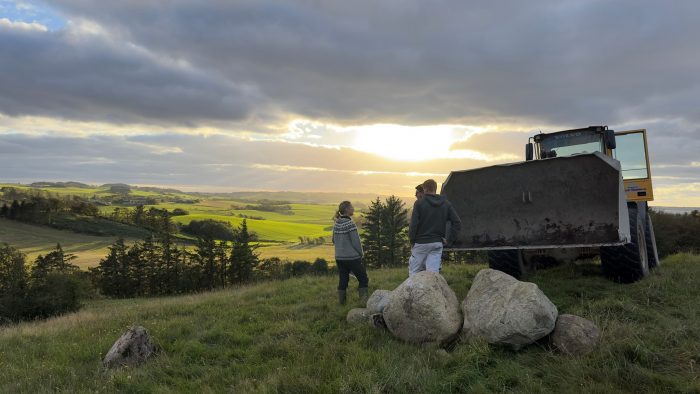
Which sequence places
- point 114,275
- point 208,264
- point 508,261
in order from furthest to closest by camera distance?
1. point 114,275
2. point 208,264
3. point 508,261

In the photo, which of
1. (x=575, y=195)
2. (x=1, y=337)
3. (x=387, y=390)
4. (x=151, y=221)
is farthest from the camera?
(x=151, y=221)

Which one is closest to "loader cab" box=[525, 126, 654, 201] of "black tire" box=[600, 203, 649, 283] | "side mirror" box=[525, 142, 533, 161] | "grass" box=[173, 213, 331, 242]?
"side mirror" box=[525, 142, 533, 161]

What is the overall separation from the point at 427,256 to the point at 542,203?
8.55 feet

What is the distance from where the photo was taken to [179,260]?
57.4 metres

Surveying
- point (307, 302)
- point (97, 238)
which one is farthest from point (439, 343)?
point (97, 238)

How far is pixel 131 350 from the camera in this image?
6.02 meters

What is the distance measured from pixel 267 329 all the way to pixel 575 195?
606cm

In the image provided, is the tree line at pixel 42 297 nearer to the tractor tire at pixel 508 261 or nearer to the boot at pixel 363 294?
the boot at pixel 363 294

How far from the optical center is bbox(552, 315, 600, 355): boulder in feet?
16.3

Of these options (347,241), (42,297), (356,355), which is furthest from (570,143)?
(42,297)

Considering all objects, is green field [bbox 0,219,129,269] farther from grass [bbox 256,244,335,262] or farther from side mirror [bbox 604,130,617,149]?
side mirror [bbox 604,130,617,149]

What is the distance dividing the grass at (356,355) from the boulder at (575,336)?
0.39 feet

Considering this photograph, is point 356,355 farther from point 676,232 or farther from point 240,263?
point 240,263

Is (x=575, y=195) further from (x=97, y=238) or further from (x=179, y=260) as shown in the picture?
(x=97, y=238)
